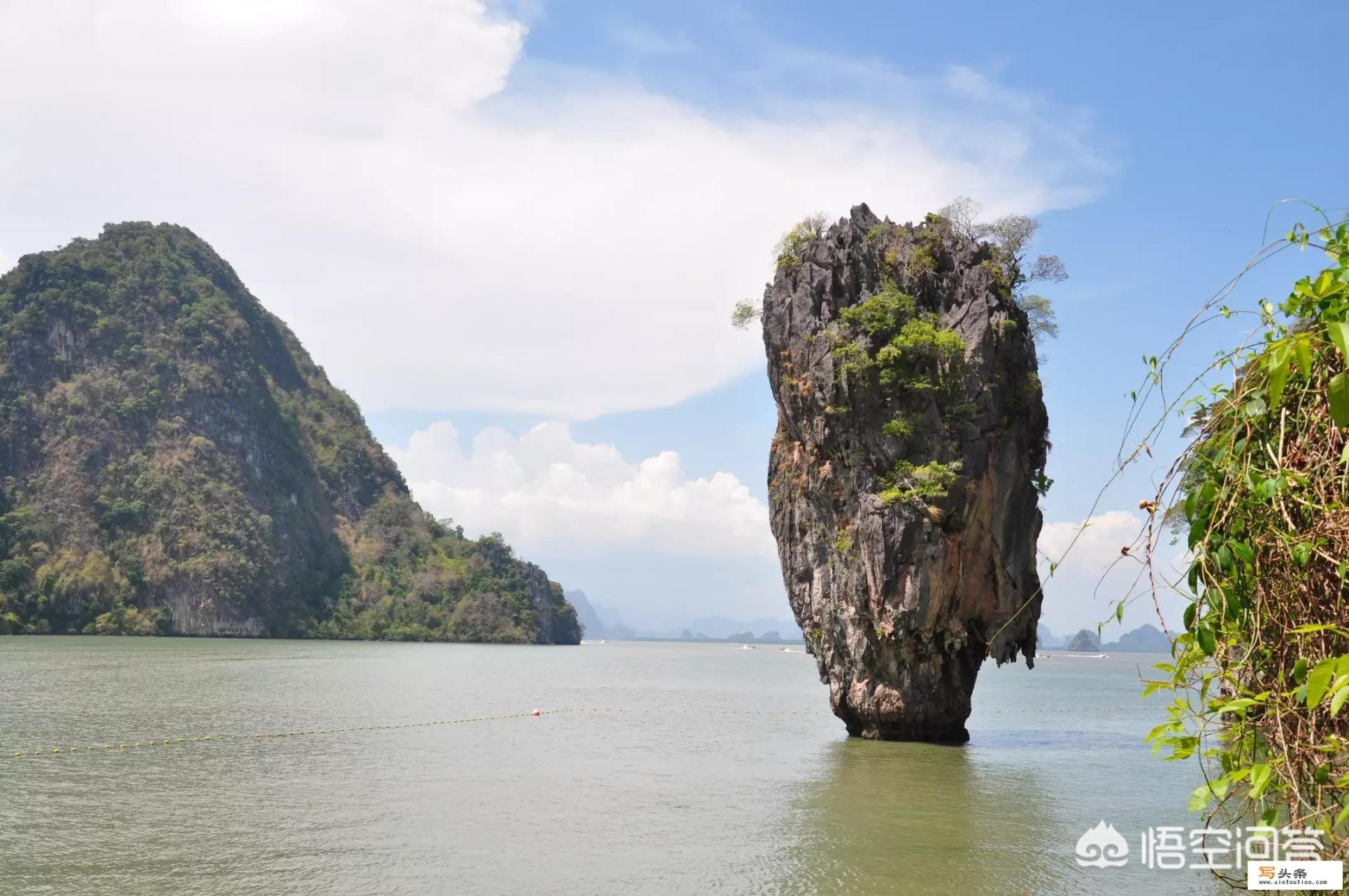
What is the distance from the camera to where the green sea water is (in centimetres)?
1185

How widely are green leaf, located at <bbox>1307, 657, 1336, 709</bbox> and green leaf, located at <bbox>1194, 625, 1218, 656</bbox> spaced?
68 centimetres

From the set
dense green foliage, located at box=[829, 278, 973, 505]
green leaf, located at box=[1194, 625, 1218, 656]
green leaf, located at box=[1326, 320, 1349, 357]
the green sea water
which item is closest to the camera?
green leaf, located at box=[1326, 320, 1349, 357]

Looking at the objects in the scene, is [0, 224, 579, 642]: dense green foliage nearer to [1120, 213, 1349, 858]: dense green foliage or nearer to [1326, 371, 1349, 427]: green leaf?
[1120, 213, 1349, 858]: dense green foliage

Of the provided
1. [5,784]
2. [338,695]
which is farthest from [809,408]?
[338,695]

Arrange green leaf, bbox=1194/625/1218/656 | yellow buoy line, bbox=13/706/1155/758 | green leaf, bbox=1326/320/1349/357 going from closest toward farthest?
green leaf, bbox=1326/320/1349/357, green leaf, bbox=1194/625/1218/656, yellow buoy line, bbox=13/706/1155/758

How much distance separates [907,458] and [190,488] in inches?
3841

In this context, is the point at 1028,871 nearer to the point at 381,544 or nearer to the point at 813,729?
the point at 813,729

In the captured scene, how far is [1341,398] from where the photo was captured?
1968 mm

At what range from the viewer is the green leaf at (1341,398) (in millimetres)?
1963

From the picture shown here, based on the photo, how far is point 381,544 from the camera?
122 metres

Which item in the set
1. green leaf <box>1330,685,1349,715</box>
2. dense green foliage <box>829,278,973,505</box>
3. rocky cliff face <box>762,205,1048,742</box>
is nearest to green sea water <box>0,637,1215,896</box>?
rocky cliff face <box>762,205,1048,742</box>

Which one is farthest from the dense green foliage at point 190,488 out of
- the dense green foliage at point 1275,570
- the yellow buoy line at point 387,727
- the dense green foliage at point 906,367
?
the dense green foliage at point 1275,570

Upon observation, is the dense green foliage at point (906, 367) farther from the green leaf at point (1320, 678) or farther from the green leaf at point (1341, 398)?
the green leaf at point (1320, 678)

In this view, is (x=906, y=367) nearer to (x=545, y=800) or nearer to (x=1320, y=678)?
(x=545, y=800)
